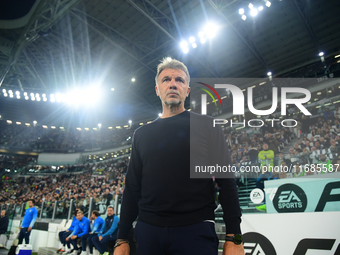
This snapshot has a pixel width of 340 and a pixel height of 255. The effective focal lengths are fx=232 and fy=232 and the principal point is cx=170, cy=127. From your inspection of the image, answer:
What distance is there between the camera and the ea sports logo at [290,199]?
2.93 metres

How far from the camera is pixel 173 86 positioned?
1.47 metres

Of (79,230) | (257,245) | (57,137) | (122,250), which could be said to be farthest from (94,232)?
(57,137)

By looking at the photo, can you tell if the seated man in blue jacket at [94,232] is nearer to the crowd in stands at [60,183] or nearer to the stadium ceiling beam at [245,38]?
the crowd in stands at [60,183]

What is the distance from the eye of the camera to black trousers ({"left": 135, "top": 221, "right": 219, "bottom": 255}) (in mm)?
1121

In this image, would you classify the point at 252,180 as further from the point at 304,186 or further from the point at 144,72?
the point at 144,72

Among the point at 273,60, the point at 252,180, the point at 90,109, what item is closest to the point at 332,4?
the point at 273,60

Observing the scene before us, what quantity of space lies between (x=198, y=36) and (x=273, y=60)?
5.71m

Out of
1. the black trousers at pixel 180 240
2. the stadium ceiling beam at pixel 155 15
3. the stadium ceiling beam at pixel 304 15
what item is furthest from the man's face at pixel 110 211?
the stadium ceiling beam at pixel 304 15

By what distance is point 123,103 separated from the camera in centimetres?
2212

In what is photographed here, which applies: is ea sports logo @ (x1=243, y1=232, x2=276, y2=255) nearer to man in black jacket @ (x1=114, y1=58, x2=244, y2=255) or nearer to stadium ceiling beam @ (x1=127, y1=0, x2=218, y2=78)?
man in black jacket @ (x1=114, y1=58, x2=244, y2=255)

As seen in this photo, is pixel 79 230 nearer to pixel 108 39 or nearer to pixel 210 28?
pixel 210 28

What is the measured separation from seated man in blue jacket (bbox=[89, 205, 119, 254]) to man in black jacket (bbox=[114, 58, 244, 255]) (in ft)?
14.4

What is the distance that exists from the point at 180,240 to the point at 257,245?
2.26 m

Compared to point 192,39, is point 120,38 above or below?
above
